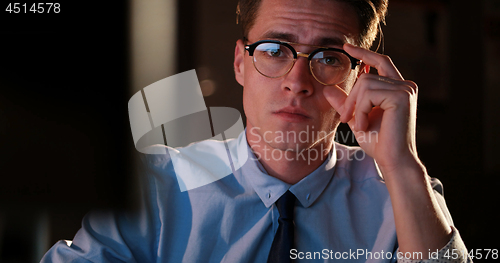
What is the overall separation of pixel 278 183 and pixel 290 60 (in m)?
0.43

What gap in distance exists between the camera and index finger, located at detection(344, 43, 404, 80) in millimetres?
1143

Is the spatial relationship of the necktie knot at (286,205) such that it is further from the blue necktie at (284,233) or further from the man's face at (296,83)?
the man's face at (296,83)

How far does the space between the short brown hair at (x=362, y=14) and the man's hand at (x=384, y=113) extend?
0.22 meters

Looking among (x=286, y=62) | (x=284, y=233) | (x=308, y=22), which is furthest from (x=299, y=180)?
(x=308, y=22)

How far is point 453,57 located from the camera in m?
2.00

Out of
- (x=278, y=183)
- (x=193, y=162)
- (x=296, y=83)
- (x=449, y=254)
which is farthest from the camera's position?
(x=193, y=162)

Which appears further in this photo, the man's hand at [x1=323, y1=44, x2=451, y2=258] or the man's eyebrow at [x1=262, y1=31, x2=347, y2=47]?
the man's eyebrow at [x1=262, y1=31, x2=347, y2=47]

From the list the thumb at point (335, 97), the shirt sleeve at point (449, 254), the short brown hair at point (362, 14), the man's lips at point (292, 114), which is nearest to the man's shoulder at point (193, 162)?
the man's lips at point (292, 114)

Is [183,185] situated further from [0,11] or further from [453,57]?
[453,57]

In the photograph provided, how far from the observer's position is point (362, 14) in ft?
4.34

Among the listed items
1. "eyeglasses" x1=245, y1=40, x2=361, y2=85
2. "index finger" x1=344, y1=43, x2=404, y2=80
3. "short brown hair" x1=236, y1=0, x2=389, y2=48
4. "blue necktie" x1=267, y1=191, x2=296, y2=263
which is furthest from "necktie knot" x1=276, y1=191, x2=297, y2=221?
"short brown hair" x1=236, y1=0, x2=389, y2=48

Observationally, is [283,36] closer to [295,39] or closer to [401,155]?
[295,39]

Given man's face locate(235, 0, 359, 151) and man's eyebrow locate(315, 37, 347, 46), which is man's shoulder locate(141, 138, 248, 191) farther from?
man's eyebrow locate(315, 37, 347, 46)

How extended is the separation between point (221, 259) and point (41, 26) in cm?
114
